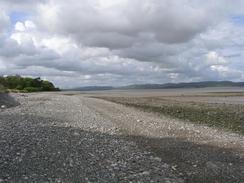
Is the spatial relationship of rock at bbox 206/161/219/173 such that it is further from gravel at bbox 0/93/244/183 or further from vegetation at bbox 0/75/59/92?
vegetation at bbox 0/75/59/92

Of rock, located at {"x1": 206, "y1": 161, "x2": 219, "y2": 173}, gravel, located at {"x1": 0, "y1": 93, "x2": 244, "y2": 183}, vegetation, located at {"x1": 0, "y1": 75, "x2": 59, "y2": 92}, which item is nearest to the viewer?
gravel, located at {"x1": 0, "y1": 93, "x2": 244, "y2": 183}

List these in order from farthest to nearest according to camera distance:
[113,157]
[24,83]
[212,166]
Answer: [24,83] → [113,157] → [212,166]

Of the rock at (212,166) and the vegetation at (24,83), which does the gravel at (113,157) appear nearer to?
the rock at (212,166)

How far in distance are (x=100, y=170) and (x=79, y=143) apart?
4.60 metres

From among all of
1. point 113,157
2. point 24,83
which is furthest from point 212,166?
point 24,83

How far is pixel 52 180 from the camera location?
35.5 feet

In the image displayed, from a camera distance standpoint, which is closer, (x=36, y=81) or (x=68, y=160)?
(x=68, y=160)

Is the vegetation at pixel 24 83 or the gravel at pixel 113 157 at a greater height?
the vegetation at pixel 24 83

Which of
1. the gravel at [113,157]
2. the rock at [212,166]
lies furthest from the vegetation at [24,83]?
the rock at [212,166]

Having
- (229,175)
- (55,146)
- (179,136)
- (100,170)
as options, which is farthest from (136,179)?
(179,136)

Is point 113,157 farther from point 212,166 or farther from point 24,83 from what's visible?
point 24,83

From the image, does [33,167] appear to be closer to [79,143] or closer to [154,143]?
[79,143]

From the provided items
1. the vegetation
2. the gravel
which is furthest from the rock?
the vegetation

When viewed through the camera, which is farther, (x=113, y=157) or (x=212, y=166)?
(x=113, y=157)
